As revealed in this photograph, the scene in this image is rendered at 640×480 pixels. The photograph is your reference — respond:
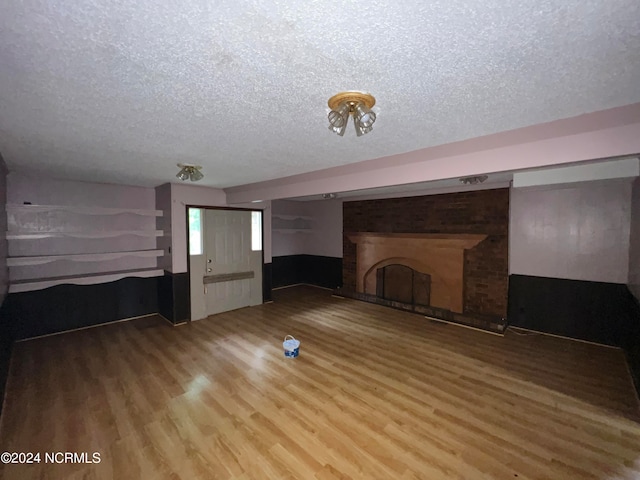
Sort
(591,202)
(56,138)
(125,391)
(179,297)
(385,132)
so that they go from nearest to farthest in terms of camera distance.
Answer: (385,132)
(56,138)
(125,391)
(591,202)
(179,297)

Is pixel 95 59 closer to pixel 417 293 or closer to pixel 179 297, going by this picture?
pixel 179 297

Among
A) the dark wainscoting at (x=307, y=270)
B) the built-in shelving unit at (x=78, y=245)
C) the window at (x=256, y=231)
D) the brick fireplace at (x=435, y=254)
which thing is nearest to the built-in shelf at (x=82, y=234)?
the built-in shelving unit at (x=78, y=245)

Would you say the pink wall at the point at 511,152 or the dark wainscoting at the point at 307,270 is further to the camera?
the dark wainscoting at the point at 307,270

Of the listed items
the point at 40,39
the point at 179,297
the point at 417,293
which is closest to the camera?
the point at 40,39

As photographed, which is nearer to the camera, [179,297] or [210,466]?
[210,466]

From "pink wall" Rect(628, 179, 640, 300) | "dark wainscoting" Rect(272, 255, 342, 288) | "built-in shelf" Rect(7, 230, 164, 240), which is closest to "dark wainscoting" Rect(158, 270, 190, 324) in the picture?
"built-in shelf" Rect(7, 230, 164, 240)

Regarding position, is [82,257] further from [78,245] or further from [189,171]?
[189,171]

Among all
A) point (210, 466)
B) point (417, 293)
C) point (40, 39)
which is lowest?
point (210, 466)

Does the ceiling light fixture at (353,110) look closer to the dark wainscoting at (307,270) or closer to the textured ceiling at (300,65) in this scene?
the textured ceiling at (300,65)

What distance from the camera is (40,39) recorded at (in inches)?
34.4

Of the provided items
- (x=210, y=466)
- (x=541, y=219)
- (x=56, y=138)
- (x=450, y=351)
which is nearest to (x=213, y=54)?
(x=56, y=138)

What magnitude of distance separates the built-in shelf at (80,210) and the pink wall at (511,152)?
3.16 metres

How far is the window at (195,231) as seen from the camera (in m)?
4.25

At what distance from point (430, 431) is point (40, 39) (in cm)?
296
